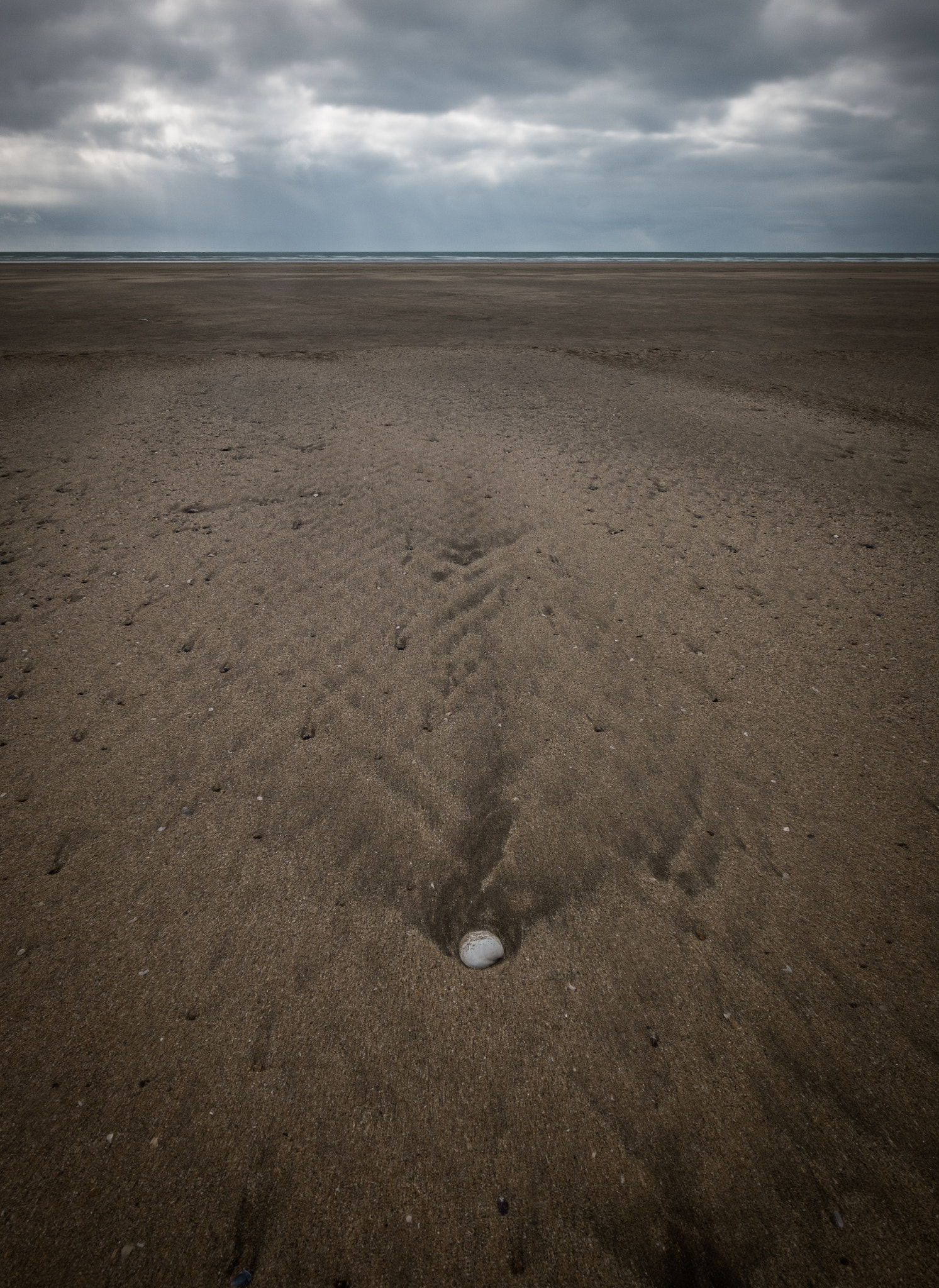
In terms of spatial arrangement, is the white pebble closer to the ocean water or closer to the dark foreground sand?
the dark foreground sand

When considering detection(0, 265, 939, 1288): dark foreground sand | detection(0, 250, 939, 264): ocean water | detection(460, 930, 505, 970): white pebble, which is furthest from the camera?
detection(0, 250, 939, 264): ocean water

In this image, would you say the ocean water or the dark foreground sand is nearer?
the dark foreground sand

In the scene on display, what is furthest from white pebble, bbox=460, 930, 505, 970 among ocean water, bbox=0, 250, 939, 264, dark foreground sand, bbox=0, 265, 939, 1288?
ocean water, bbox=0, 250, 939, 264

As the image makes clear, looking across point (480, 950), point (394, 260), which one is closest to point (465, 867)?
point (480, 950)

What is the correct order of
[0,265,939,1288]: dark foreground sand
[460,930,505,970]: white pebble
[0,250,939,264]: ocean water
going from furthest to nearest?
[0,250,939,264]: ocean water < [460,930,505,970]: white pebble < [0,265,939,1288]: dark foreground sand

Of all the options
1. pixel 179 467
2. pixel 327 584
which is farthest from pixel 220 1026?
pixel 179 467

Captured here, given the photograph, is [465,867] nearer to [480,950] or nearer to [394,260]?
[480,950]

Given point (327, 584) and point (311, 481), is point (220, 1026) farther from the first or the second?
point (311, 481)
